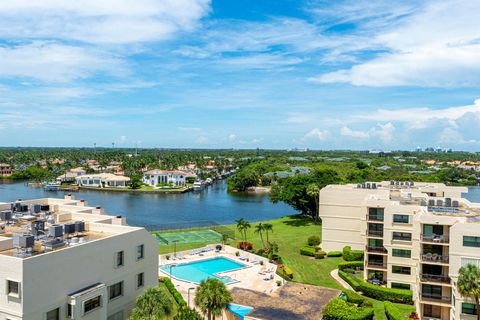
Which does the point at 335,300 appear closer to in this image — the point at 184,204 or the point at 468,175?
the point at 184,204

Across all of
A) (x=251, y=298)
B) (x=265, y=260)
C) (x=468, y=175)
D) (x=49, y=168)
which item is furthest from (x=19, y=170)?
(x=468, y=175)

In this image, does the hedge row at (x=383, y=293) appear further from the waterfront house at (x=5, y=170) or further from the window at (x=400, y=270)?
the waterfront house at (x=5, y=170)

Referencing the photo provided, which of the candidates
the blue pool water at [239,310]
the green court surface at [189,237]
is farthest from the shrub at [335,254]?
the blue pool water at [239,310]

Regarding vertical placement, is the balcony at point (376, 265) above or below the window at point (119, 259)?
below

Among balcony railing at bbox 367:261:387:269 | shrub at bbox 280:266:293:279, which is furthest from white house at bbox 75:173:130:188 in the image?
balcony railing at bbox 367:261:387:269

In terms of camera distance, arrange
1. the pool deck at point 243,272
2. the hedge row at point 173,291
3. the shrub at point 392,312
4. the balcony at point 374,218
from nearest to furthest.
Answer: the shrub at point 392,312
the hedge row at point 173,291
the pool deck at point 243,272
the balcony at point 374,218

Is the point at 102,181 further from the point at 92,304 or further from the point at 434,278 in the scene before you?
the point at 92,304

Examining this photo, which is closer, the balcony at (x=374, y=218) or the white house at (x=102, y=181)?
the balcony at (x=374, y=218)
